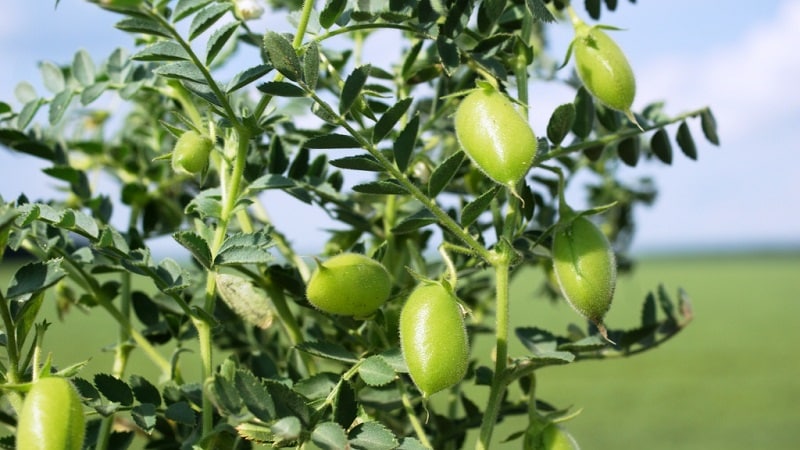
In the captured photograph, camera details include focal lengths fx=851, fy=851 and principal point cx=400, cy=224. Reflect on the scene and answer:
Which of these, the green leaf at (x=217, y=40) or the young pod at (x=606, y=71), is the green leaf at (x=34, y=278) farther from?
the young pod at (x=606, y=71)

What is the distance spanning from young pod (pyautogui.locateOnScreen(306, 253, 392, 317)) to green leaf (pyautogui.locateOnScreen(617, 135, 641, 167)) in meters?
0.22

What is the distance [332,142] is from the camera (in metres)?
0.41

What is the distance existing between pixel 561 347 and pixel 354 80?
189 mm

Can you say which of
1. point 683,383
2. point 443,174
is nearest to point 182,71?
point 443,174

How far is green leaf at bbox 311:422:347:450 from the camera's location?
1.15 feet

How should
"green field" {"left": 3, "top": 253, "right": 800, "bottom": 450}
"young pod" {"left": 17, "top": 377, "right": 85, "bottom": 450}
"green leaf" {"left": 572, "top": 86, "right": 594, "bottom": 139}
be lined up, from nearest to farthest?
"young pod" {"left": 17, "top": 377, "right": 85, "bottom": 450} < "green leaf" {"left": 572, "top": 86, "right": 594, "bottom": 139} < "green field" {"left": 3, "top": 253, "right": 800, "bottom": 450}

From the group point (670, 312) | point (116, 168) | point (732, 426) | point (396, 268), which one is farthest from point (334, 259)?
point (732, 426)

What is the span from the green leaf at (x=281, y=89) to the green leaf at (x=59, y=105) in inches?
8.8

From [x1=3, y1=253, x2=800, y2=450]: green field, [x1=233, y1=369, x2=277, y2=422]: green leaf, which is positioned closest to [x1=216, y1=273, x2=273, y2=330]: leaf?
[x1=233, y1=369, x2=277, y2=422]: green leaf

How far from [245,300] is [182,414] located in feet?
0.27

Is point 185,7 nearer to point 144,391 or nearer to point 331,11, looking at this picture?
point 331,11

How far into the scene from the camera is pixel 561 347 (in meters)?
0.47

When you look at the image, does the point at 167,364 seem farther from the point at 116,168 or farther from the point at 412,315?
the point at 116,168

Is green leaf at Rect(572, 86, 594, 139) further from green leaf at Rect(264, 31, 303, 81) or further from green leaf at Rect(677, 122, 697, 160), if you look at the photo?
green leaf at Rect(264, 31, 303, 81)
